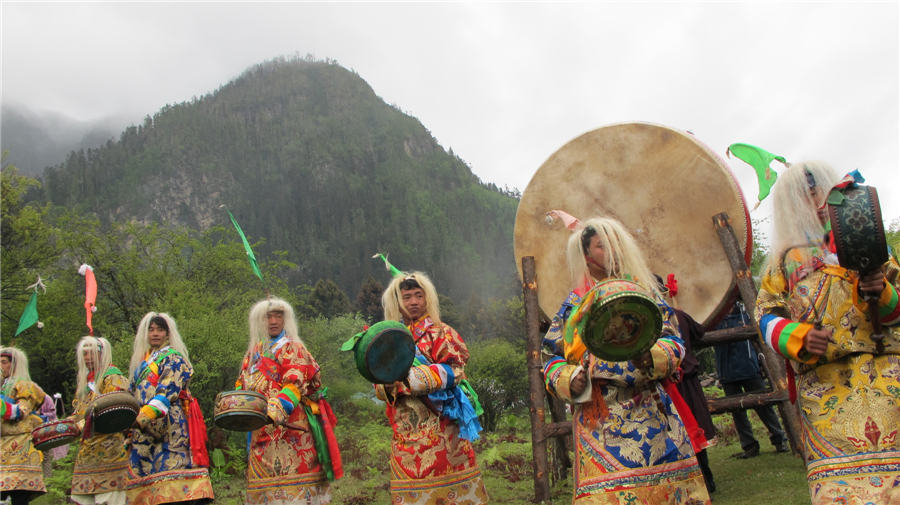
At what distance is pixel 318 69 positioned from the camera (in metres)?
187

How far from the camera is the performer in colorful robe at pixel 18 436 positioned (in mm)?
7582

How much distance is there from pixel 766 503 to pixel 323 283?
203 feet

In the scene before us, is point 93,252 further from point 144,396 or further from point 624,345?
point 624,345

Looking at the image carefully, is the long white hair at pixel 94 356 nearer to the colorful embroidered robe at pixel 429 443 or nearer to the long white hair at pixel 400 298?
the long white hair at pixel 400 298

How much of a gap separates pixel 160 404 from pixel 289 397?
113 cm

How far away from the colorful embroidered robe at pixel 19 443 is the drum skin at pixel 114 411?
9.99 ft

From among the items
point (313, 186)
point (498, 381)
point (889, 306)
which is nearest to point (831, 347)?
point (889, 306)

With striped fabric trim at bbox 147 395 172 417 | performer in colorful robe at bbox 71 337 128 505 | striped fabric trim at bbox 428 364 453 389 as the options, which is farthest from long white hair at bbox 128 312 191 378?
striped fabric trim at bbox 428 364 453 389

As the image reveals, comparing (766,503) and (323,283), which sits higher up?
(323,283)

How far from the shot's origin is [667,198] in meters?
5.67

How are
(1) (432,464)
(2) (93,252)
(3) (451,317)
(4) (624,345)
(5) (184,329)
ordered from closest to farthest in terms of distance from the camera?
1. (4) (624,345)
2. (1) (432,464)
3. (5) (184,329)
4. (2) (93,252)
5. (3) (451,317)

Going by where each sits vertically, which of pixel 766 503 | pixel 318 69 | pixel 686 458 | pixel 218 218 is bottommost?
pixel 766 503

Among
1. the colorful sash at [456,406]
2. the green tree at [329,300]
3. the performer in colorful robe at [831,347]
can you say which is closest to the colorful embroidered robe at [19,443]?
the colorful sash at [456,406]

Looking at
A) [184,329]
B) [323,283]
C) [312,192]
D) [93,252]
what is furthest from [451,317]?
[312,192]
